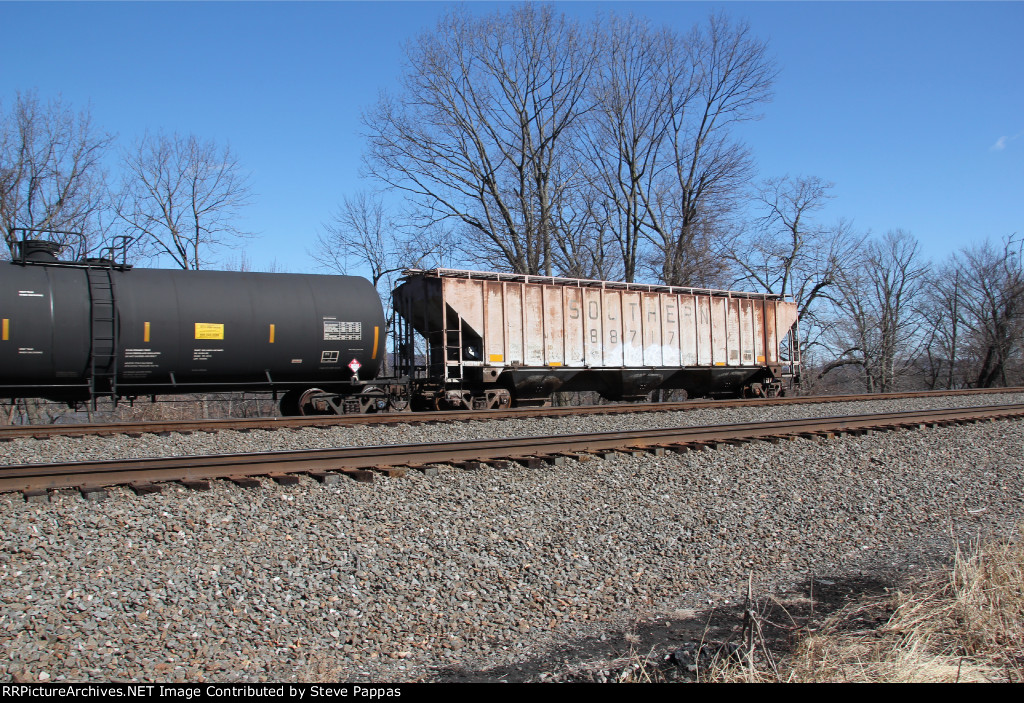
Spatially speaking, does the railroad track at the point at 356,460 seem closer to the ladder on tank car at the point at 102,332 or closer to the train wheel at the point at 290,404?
the ladder on tank car at the point at 102,332

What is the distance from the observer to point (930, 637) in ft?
14.0

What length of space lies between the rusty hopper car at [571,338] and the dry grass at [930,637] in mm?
12030

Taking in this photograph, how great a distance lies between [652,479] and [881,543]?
2176 mm

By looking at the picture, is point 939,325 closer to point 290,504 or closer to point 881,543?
point 881,543

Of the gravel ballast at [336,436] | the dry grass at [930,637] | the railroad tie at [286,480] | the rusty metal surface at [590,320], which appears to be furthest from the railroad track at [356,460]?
the rusty metal surface at [590,320]

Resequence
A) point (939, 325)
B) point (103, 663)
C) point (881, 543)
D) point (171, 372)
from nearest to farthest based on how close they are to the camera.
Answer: point (103, 663)
point (881, 543)
point (171, 372)
point (939, 325)

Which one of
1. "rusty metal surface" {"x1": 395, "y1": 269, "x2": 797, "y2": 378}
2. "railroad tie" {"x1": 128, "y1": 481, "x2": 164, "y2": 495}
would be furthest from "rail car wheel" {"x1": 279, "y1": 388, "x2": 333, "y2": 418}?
"railroad tie" {"x1": 128, "y1": 481, "x2": 164, "y2": 495}

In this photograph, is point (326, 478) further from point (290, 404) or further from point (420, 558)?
point (290, 404)

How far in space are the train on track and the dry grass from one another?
1202 cm

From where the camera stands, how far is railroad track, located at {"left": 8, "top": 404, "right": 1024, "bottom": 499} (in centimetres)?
624

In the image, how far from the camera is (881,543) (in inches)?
244

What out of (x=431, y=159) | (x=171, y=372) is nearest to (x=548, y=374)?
(x=171, y=372)

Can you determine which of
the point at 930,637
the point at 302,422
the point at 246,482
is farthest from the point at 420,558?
the point at 302,422

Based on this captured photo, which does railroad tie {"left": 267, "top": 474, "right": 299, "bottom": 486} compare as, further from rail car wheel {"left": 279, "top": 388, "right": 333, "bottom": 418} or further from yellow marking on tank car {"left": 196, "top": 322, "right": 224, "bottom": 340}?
rail car wheel {"left": 279, "top": 388, "right": 333, "bottom": 418}
